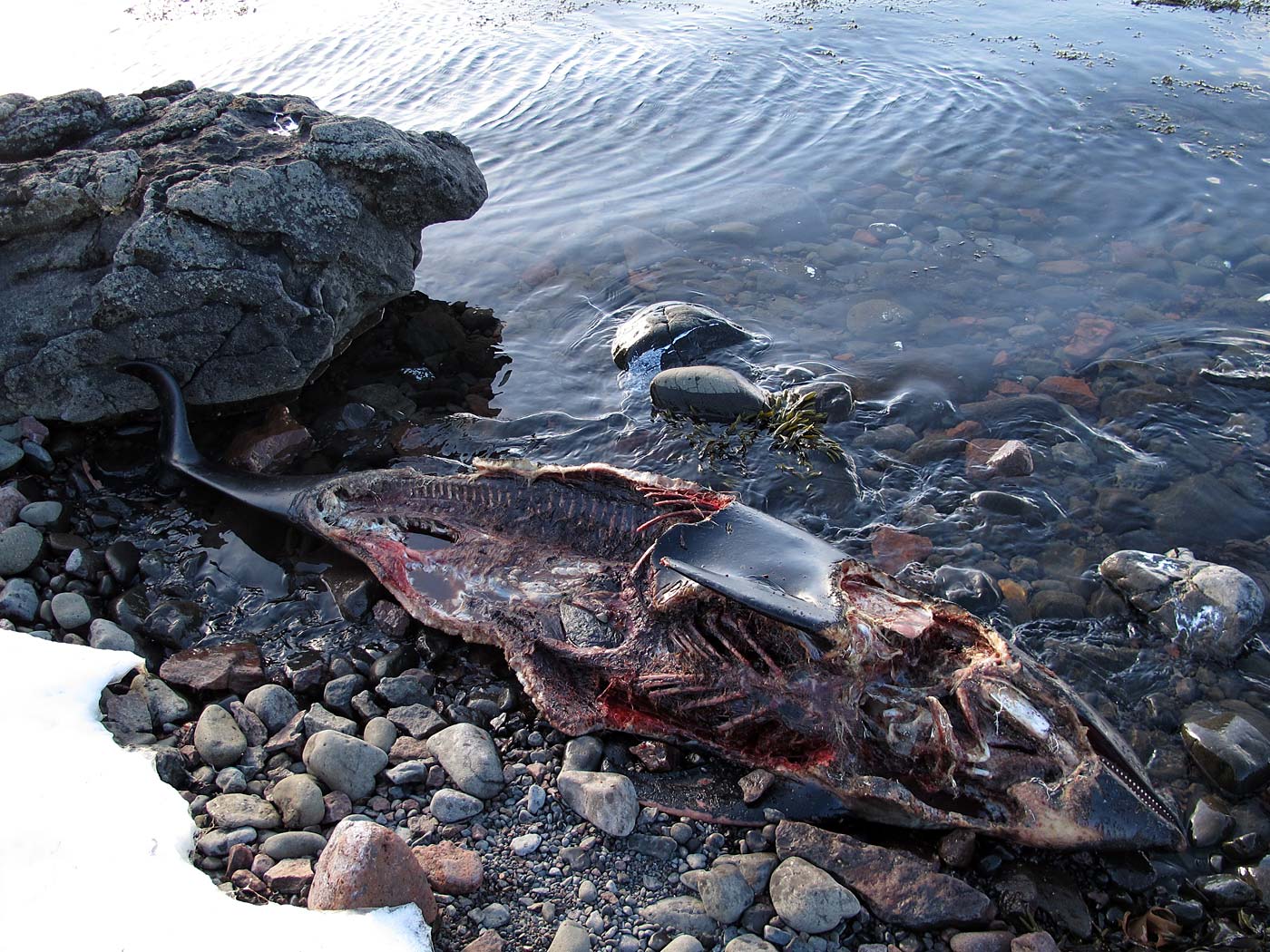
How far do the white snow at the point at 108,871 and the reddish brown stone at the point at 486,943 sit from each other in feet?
0.55

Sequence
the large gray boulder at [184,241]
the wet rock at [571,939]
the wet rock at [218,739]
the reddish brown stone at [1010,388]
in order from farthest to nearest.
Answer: the reddish brown stone at [1010,388]
the large gray boulder at [184,241]
the wet rock at [218,739]
the wet rock at [571,939]

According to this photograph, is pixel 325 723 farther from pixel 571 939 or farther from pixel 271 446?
pixel 271 446

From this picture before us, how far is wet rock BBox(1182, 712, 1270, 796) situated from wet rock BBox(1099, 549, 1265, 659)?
1.85 feet

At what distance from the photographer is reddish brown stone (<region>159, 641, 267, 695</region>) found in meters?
4.71

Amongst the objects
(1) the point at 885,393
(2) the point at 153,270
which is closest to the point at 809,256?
(1) the point at 885,393

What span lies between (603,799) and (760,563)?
4.66 ft

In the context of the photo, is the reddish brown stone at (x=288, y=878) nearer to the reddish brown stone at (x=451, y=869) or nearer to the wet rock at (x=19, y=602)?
the reddish brown stone at (x=451, y=869)

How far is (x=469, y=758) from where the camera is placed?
164 inches

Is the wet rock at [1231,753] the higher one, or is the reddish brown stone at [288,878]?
the wet rock at [1231,753]

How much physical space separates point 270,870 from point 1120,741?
3.81m

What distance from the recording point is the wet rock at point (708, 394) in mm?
6785

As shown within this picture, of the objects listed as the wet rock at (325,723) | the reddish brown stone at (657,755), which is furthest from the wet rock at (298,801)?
the reddish brown stone at (657,755)

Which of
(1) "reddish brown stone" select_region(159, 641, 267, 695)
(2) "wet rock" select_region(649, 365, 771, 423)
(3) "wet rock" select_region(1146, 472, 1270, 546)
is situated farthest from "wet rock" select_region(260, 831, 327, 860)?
(3) "wet rock" select_region(1146, 472, 1270, 546)

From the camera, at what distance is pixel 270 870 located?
3.48 metres
